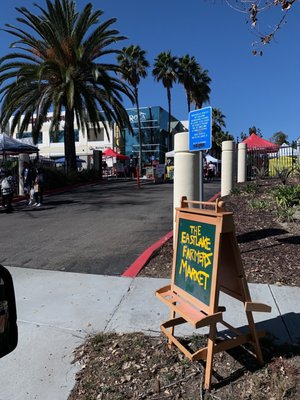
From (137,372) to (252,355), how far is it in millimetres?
1014

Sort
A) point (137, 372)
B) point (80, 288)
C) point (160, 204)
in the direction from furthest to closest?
point (160, 204) < point (80, 288) < point (137, 372)

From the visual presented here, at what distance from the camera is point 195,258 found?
11.5 ft

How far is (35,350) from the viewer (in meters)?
3.72

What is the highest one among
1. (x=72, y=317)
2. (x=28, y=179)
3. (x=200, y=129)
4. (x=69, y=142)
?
(x=69, y=142)

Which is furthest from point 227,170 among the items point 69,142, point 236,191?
point 69,142

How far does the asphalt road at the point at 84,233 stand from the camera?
661 centimetres

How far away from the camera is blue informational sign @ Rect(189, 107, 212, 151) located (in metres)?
5.51

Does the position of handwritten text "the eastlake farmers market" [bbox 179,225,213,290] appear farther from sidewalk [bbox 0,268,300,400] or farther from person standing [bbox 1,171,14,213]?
person standing [bbox 1,171,14,213]

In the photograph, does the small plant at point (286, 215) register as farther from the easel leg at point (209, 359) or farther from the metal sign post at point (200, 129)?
the easel leg at point (209, 359)

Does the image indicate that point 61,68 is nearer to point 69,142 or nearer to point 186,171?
point 69,142

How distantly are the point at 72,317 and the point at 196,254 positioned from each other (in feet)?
5.77

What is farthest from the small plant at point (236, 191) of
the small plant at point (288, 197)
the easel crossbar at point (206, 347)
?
the easel crossbar at point (206, 347)

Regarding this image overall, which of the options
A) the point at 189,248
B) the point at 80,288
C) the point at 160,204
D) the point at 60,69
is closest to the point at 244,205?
the point at 160,204

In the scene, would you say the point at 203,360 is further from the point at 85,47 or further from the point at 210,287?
→ the point at 85,47
